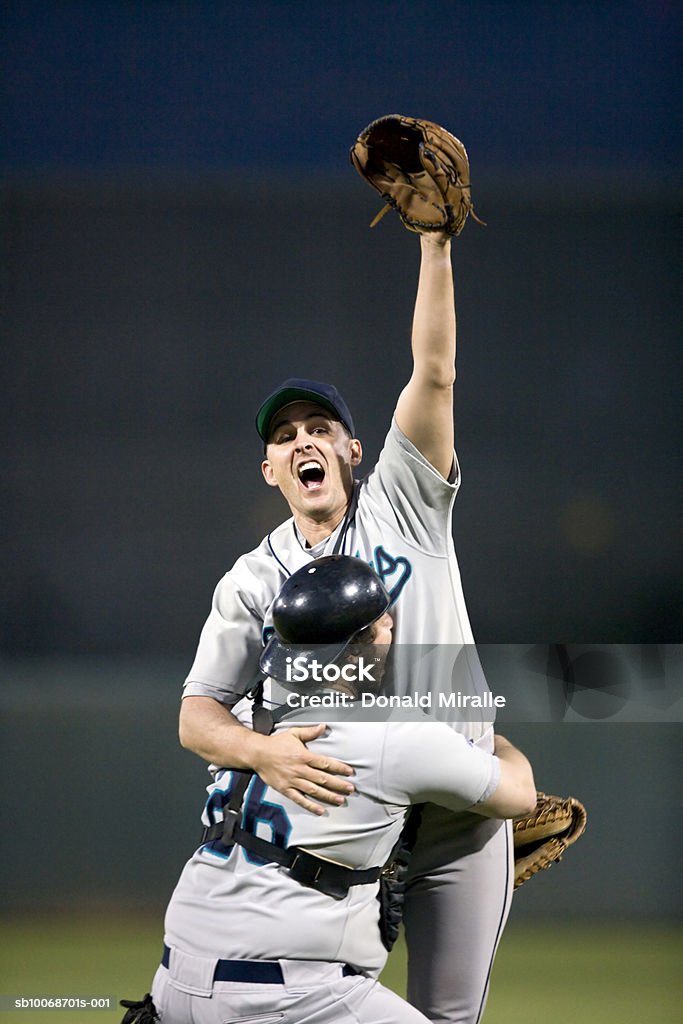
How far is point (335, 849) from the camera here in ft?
5.51

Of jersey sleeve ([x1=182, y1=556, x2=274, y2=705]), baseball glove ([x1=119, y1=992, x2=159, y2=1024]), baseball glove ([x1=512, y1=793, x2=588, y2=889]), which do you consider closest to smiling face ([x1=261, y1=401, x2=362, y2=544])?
jersey sleeve ([x1=182, y1=556, x2=274, y2=705])

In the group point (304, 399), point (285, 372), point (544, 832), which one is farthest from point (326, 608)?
point (285, 372)

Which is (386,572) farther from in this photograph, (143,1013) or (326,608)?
(143,1013)

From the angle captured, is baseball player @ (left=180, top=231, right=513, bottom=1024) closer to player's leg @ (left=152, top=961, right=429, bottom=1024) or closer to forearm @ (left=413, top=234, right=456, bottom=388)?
forearm @ (left=413, top=234, right=456, bottom=388)

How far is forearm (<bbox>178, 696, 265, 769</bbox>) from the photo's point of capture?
1.82 metres

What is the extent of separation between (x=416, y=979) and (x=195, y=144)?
6.14 ft

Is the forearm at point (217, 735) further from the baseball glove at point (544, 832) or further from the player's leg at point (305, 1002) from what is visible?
the baseball glove at point (544, 832)

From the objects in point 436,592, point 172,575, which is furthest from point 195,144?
point 436,592

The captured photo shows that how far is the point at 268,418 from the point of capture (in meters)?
2.07

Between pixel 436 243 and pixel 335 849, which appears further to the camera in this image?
pixel 436 243

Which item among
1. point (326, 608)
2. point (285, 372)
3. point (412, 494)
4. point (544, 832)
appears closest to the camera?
point (326, 608)

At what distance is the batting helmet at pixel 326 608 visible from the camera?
68.6 inches

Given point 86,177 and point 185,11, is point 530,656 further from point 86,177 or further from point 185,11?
point 185,11

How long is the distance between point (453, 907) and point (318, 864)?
402mm
